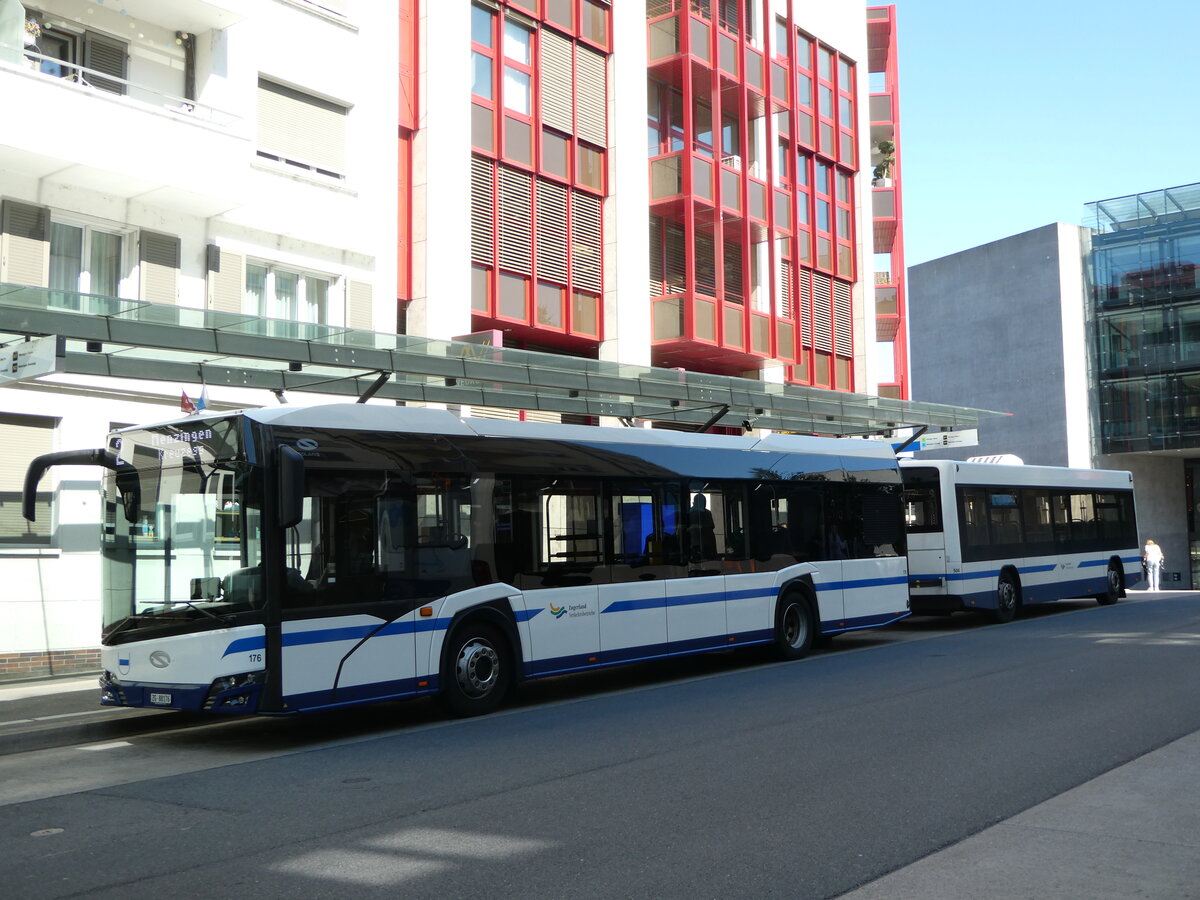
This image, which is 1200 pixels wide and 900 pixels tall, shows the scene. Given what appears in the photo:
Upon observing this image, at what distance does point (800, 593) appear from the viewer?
1662 cm

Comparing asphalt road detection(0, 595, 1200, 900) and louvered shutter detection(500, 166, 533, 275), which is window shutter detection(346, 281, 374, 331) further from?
asphalt road detection(0, 595, 1200, 900)

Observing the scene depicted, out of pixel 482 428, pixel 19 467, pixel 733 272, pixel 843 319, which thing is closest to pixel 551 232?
pixel 733 272

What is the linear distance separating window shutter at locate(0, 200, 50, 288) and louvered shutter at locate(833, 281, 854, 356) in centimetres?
2188

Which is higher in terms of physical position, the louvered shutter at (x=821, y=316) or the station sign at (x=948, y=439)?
the louvered shutter at (x=821, y=316)

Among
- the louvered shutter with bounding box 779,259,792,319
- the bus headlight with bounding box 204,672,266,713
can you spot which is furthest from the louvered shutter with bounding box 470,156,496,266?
the bus headlight with bounding box 204,672,266,713

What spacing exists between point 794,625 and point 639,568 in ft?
11.8

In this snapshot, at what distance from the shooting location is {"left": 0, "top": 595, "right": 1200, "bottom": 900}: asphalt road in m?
6.02

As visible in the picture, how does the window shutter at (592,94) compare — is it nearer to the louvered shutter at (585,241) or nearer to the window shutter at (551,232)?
the louvered shutter at (585,241)

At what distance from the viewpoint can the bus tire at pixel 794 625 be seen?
1614cm

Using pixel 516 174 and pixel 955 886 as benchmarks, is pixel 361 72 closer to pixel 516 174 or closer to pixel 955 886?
pixel 516 174

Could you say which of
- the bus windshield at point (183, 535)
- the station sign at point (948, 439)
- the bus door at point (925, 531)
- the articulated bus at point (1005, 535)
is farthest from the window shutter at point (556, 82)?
the bus windshield at point (183, 535)

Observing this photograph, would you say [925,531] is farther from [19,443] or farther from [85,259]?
[19,443]

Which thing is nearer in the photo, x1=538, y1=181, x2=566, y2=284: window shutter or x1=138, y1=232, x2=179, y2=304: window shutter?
x1=138, y1=232, x2=179, y2=304: window shutter

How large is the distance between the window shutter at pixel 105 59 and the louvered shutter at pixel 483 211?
21.7ft
